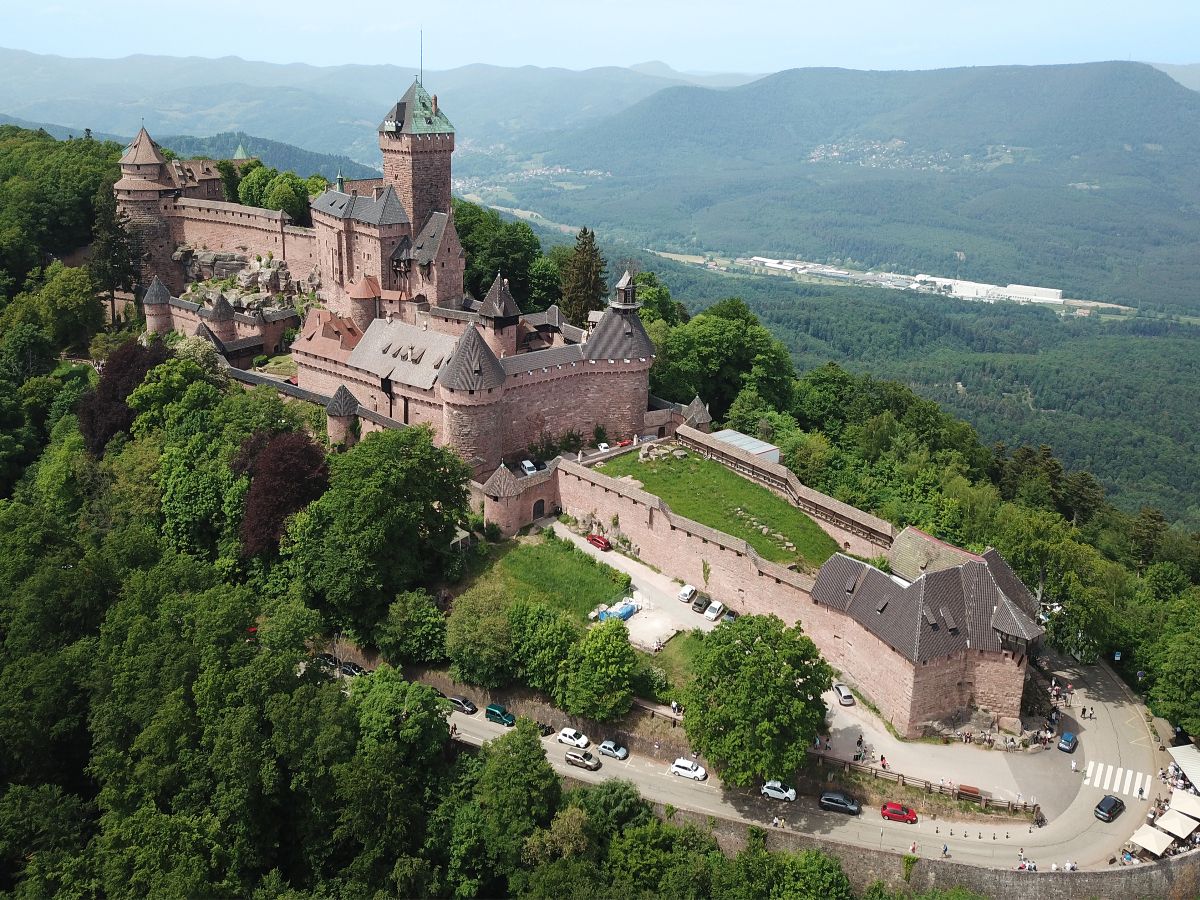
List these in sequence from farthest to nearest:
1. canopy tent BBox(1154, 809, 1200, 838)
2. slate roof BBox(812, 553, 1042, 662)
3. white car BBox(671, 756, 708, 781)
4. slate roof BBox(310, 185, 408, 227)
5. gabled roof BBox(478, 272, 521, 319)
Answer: slate roof BBox(310, 185, 408, 227), gabled roof BBox(478, 272, 521, 319), slate roof BBox(812, 553, 1042, 662), white car BBox(671, 756, 708, 781), canopy tent BBox(1154, 809, 1200, 838)

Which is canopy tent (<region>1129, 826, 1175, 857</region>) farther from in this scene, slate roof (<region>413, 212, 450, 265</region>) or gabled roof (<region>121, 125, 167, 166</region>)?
gabled roof (<region>121, 125, 167, 166</region>)

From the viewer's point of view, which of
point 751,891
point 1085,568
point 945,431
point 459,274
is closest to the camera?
point 751,891

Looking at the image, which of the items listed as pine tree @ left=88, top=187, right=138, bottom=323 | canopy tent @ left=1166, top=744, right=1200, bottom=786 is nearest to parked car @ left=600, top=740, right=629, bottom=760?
canopy tent @ left=1166, top=744, right=1200, bottom=786

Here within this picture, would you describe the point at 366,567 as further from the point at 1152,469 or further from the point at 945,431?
the point at 1152,469

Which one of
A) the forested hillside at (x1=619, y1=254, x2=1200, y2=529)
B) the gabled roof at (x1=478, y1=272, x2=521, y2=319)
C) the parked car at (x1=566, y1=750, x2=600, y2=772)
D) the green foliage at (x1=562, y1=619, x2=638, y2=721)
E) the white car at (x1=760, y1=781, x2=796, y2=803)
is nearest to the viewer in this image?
the white car at (x1=760, y1=781, x2=796, y2=803)

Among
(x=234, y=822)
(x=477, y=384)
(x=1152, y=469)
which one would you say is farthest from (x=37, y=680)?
(x=1152, y=469)

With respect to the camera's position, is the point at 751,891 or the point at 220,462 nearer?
the point at 751,891

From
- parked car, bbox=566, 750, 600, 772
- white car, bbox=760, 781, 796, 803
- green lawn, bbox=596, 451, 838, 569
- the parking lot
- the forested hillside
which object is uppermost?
green lawn, bbox=596, 451, 838, 569
